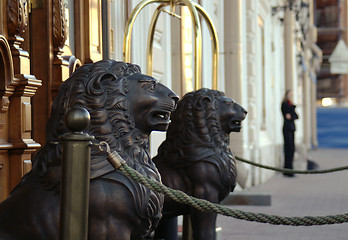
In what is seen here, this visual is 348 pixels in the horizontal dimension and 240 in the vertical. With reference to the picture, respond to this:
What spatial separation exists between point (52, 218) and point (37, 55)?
1850 millimetres

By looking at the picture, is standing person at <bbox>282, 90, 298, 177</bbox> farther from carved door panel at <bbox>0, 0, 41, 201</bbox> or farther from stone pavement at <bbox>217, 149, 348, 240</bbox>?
carved door panel at <bbox>0, 0, 41, 201</bbox>

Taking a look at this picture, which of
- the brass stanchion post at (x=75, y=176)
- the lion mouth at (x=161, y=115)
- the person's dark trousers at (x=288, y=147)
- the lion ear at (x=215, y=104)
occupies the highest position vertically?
the lion ear at (x=215, y=104)

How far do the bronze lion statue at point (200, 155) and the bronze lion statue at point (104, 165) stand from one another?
4.88 ft

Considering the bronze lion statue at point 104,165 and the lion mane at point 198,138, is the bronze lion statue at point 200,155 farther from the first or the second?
the bronze lion statue at point 104,165

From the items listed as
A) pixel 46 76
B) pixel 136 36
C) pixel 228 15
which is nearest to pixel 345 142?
pixel 228 15

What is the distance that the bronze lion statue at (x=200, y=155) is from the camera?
4.65 m

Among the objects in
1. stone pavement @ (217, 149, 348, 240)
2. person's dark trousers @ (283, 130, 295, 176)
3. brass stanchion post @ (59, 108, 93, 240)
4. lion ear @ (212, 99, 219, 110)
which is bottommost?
stone pavement @ (217, 149, 348, 240)

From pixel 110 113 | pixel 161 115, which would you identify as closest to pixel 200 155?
pixel 161 115

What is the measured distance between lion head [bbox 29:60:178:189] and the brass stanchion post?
252 mm

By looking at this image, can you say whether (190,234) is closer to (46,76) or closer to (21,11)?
(46,76)

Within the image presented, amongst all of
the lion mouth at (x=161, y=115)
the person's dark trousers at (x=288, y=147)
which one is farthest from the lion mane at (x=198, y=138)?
the person's dark trousers at (x=288, y=147)

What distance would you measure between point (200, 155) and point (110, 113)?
1.70 metres

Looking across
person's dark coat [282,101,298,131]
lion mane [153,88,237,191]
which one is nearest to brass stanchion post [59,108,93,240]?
lion mane [153,88,237,191]

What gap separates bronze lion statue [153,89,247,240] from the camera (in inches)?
183
